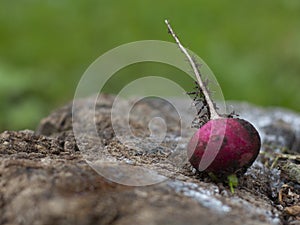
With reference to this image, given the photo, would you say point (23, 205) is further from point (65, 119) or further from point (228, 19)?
point (228, 19)

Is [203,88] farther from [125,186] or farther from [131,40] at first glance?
[131,40]

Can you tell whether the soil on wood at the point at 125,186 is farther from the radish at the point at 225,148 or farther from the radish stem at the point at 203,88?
the radish stem at the point at 203,88

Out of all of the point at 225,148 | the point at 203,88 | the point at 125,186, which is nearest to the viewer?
the point at 125,186

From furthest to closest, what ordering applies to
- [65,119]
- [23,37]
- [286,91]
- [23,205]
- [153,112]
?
[23,37]
[286,91]
[153,112]
[65,119]
[23,205]

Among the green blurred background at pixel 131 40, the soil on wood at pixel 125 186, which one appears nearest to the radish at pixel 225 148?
the soil on wood at pixel 125 186

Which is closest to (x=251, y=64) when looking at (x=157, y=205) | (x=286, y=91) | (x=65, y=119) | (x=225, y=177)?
(x=286, y=91)

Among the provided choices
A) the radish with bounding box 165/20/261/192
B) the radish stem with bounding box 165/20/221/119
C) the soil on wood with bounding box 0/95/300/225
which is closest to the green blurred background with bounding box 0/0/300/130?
the soil on wood with bounding box 0/95/300/225

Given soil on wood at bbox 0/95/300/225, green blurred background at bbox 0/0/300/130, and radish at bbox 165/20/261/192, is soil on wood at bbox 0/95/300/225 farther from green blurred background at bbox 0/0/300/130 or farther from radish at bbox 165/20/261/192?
green blurred background at bbox 0/0/300/130

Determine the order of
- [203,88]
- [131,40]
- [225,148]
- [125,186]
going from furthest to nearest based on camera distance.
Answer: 1. [131,40]
2. [203,88]
3. [225,148]
4. [125,186]

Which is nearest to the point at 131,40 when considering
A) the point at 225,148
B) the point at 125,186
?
the point at 225,148
